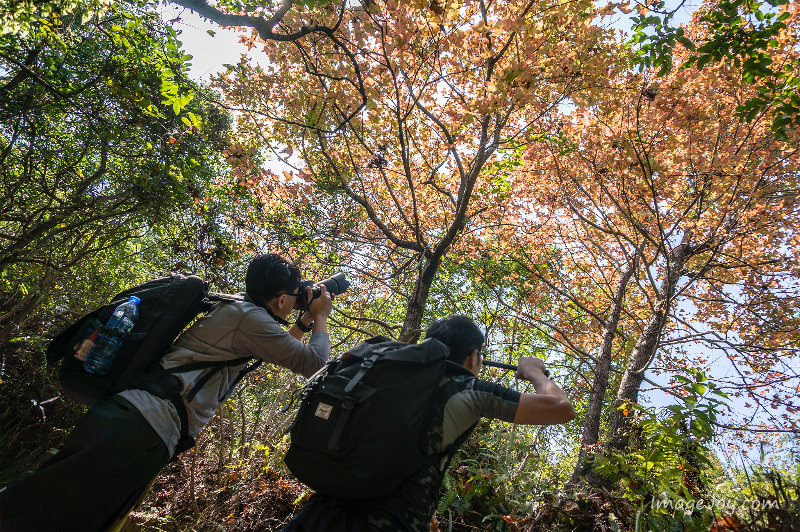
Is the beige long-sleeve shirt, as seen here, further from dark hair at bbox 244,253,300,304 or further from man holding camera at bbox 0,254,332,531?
dark hair at bbox 244,253,300,304

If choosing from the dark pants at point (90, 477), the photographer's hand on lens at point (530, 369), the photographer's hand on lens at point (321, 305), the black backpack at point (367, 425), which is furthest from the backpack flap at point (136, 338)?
the photographer's hand on lens at point (530, 369)

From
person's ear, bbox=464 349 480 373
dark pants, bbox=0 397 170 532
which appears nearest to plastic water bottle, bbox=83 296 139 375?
dark pants, bbox=0 397 170 532

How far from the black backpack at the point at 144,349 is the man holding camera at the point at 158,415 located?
13mm

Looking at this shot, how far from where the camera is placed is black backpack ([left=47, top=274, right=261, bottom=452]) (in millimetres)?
1801

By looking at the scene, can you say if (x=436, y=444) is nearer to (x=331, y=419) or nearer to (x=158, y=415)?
(x=331, y=419)

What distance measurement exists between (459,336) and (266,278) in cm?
110

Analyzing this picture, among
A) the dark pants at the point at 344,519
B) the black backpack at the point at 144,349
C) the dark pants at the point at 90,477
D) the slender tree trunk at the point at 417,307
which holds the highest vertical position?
the slender tree trunk at the point at 417,307

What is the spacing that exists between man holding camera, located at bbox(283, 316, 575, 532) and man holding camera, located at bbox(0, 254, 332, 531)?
2.33 ft

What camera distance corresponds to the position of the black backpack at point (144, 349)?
1801mm

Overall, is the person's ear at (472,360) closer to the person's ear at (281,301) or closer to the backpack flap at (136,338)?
the person's ear at (281,301)

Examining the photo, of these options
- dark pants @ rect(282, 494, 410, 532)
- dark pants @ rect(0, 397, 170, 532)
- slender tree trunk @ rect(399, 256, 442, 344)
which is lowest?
dark pants @ rect(0, 397, 170, 532)

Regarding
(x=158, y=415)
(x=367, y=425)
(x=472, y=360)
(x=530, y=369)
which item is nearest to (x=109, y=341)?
(x=158, y=415)

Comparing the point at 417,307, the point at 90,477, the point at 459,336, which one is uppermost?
the point at 417,307

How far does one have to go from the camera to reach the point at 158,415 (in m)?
1.73
